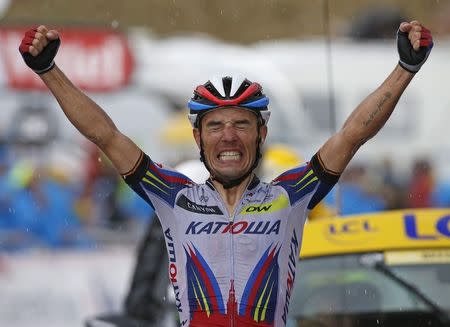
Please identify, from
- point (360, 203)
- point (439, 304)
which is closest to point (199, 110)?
point (439, 304)

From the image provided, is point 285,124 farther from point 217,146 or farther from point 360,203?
point 217,146

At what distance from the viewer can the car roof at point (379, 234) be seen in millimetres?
5676

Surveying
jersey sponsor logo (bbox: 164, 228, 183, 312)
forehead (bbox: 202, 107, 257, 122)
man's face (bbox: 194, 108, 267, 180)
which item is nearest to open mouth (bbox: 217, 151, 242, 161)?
man's face (bbox: 194, 108, 267, 180)

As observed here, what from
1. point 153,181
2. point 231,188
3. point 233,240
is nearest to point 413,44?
point 231,188

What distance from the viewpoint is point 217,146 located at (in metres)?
4.70

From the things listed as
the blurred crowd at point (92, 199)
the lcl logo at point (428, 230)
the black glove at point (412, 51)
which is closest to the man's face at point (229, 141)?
the black glove at point (412, 51)

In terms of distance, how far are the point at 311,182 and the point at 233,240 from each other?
0.38m

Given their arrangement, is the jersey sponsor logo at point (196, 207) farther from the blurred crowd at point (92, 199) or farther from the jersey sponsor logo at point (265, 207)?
the blurred crowd at point (92, 199)

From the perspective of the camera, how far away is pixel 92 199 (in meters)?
20.2

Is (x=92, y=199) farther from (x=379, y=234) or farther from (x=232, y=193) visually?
(x=232, y=193)

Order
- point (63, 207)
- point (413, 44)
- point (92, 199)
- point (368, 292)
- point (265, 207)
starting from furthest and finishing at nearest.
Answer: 1. point (92, 199)
2. point (63, 207)
3. point (368, 292)
4. point (265, 207)
5. point (413, 44)

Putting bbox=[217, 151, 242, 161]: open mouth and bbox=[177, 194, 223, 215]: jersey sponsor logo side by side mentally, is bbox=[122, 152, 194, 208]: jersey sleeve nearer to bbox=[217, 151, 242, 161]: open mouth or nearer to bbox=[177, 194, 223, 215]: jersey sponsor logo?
bbox=[177, 194, 223, 215]: jersey sponsor logo

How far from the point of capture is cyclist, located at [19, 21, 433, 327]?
4.62 meters

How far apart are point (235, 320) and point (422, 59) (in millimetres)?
1163
